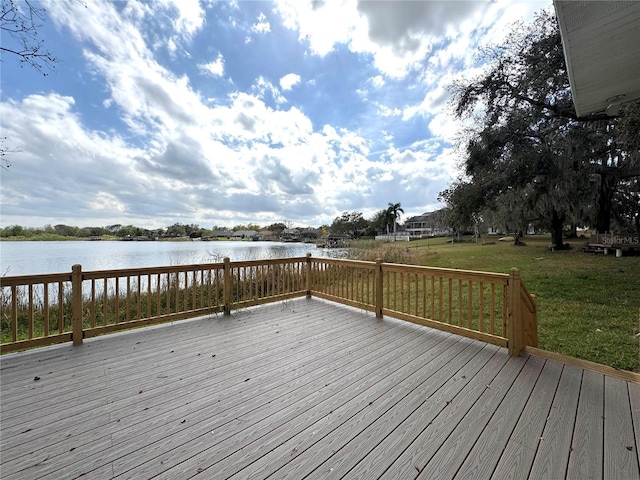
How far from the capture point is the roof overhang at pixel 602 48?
1697 millimetres

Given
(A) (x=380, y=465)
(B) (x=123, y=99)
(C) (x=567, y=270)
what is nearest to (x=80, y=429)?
(A) (x=380, y=465)

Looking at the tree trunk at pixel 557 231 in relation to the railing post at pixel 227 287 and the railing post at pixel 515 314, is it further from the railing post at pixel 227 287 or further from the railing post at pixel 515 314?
the railing post at pixel 227 287

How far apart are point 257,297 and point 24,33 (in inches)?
164

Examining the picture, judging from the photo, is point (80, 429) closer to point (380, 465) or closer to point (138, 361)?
point (138, 361)

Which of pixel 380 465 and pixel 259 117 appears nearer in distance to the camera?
pixel 380 465

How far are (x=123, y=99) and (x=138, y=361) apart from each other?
251 inches

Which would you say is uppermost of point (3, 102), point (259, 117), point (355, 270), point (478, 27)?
point (478, 27)

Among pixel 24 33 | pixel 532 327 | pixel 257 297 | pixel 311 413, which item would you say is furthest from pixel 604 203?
pixel 24 33

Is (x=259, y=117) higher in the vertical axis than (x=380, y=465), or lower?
higher

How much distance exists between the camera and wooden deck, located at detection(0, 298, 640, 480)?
1.58 m

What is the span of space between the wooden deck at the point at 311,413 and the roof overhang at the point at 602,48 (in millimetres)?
2654

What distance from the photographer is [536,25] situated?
772cm

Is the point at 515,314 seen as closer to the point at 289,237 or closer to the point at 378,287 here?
the point at 378,287

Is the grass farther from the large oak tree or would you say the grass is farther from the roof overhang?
the roof overhang
